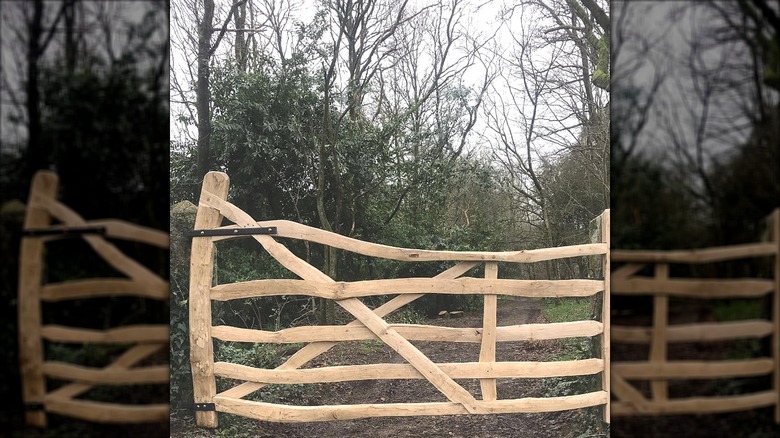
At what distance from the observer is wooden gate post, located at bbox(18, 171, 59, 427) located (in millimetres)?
393

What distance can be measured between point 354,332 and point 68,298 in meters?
3.18

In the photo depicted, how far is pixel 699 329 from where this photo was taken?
1.19 feet

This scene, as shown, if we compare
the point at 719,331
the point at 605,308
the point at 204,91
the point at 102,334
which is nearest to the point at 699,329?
the point at 719,331

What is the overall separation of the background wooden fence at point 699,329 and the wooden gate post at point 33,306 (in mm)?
388

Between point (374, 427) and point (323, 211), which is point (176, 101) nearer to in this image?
point (323, 211)

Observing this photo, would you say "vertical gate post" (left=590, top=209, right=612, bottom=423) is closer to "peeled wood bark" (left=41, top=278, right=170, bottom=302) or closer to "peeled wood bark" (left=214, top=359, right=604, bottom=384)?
"peeled wood bark" (left=214, top=359, right=604, bottom=384)

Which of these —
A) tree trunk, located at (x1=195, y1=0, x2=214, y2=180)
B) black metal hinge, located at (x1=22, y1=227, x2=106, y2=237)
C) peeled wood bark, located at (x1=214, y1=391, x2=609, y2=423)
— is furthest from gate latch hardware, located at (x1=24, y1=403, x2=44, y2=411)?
tree trunk, located at (x1=195, y1=0, x2=214, y2=180)

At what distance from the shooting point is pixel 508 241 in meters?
4.07

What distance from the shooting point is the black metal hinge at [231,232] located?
357 centimetres

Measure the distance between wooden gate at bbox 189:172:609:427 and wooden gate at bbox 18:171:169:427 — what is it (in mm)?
3078

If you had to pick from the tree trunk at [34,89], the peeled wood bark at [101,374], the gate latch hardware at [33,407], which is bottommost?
the gate latch hardware at [33,407]

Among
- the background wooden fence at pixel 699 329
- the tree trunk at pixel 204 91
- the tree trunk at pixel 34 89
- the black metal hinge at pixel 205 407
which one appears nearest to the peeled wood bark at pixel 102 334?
the tree trunk at pixel 34 89

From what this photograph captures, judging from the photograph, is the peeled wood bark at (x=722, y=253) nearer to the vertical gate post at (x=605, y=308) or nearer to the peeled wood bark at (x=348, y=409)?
the peeled wood bark at (x=348, y=409)

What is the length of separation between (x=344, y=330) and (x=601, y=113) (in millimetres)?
2260
